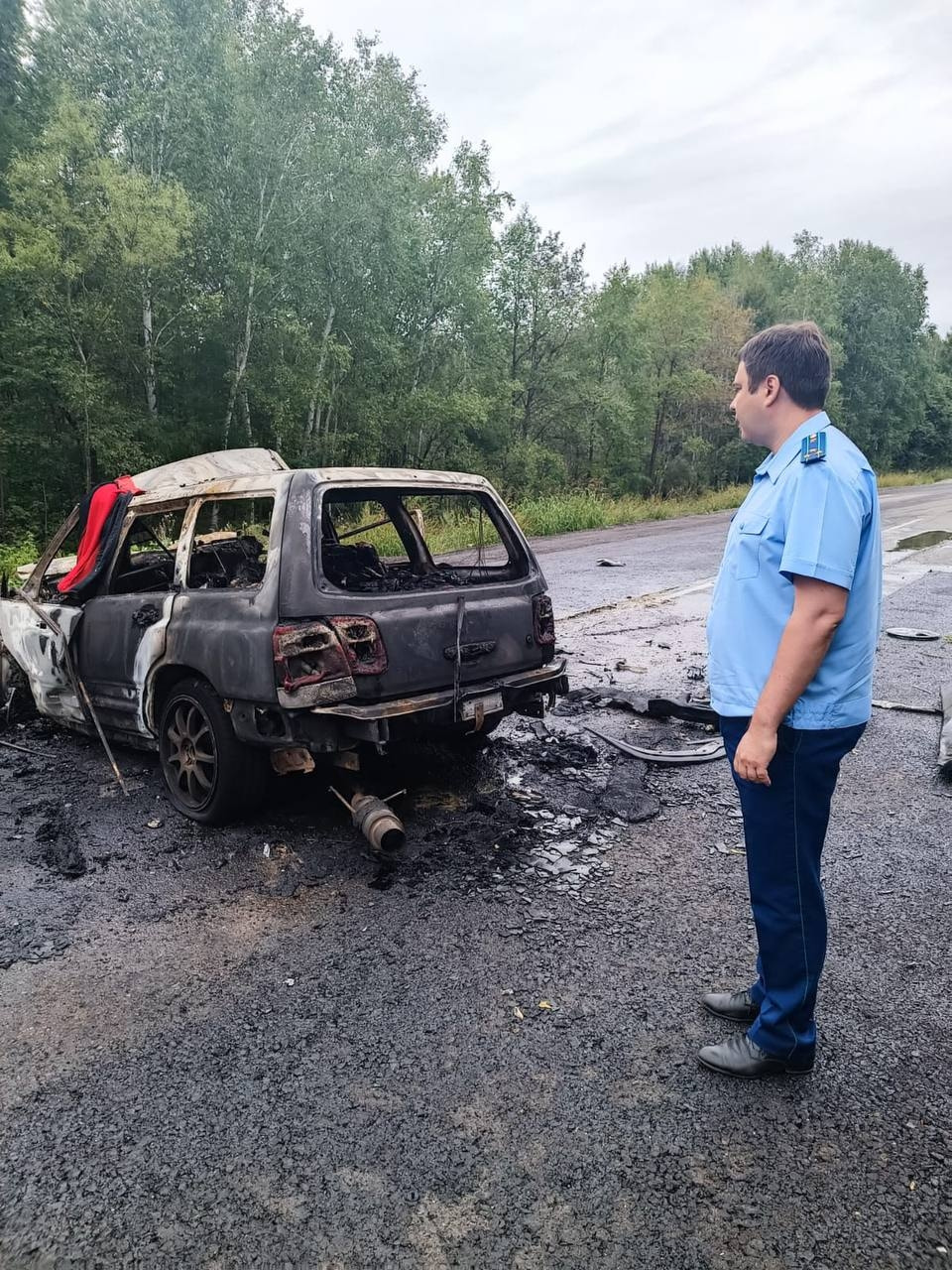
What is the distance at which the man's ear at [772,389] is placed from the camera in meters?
2.13

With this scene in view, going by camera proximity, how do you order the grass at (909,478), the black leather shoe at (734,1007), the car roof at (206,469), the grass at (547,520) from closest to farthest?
1. the black leather shoe at (734,1007)
2. the car roof at (206,469)
3. the grass at (547,520)
4. the grass at (909,478)

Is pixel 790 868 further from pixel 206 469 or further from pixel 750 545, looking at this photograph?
pixel 206 469

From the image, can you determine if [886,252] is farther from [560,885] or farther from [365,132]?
[560,885]

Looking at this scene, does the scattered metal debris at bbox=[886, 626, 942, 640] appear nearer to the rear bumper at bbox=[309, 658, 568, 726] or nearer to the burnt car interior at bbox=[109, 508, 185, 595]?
the rear bumper at bbox=[309, 658, 568, 726]

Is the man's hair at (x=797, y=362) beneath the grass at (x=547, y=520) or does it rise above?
above

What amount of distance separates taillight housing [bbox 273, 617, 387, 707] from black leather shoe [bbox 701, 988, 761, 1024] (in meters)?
1.87

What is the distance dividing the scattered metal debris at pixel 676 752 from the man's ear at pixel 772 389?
3.03 meters

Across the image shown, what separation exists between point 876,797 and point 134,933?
373 cm

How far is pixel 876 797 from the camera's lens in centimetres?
428

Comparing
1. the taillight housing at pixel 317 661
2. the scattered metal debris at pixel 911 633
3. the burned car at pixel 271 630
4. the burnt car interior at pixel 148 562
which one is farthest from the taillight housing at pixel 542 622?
the scattered metal debris at pixel 911 633

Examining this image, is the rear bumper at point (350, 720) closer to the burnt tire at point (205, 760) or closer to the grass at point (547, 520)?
the burnt tire at point (205, 760)

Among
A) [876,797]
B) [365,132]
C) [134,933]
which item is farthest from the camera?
[365,132]

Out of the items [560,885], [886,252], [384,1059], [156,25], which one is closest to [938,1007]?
[560,885]

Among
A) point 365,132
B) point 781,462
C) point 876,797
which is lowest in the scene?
point 876,797
